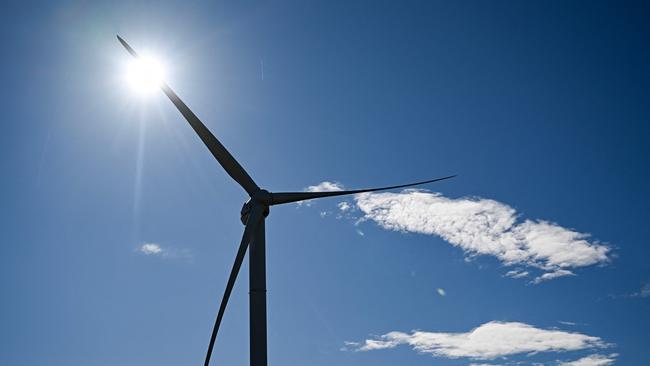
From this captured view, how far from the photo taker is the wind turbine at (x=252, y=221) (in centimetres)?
2798

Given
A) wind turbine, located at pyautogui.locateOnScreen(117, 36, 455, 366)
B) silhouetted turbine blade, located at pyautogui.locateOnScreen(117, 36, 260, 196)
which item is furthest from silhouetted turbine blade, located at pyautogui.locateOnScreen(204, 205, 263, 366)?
silhouetted turbine blade, located at pyautogui.locateOnScreen(117, 36, 260, 196)

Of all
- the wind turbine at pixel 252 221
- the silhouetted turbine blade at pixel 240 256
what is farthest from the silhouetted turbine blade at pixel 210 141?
the silhouetted turbine blade at pixel 240 256

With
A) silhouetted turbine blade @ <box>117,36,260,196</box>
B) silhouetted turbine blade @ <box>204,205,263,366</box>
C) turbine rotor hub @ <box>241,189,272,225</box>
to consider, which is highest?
silhouetted turbine blade @ <box>117,36,260,196</box>

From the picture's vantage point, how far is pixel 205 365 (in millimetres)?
29516

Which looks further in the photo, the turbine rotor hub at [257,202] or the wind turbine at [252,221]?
the turbine rotor hub at [257,202]

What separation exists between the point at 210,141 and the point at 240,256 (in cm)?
859

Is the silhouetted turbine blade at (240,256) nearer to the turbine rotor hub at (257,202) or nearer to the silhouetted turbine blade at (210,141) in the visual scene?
the turbine rotor hub at (257,202)

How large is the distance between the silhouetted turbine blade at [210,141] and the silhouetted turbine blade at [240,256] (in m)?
3.09

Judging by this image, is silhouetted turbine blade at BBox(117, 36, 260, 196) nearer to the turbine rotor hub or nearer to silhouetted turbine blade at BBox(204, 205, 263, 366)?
the turbine rotor hub

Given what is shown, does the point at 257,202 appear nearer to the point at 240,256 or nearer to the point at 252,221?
the point at 252,221

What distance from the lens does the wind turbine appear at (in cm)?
2798

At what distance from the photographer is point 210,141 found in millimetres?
35531

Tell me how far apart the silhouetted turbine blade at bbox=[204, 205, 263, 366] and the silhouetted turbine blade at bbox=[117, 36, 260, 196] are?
3088 mm

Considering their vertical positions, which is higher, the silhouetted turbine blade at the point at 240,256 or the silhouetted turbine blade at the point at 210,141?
the silhouetted turbine blade at the point at 210,141
